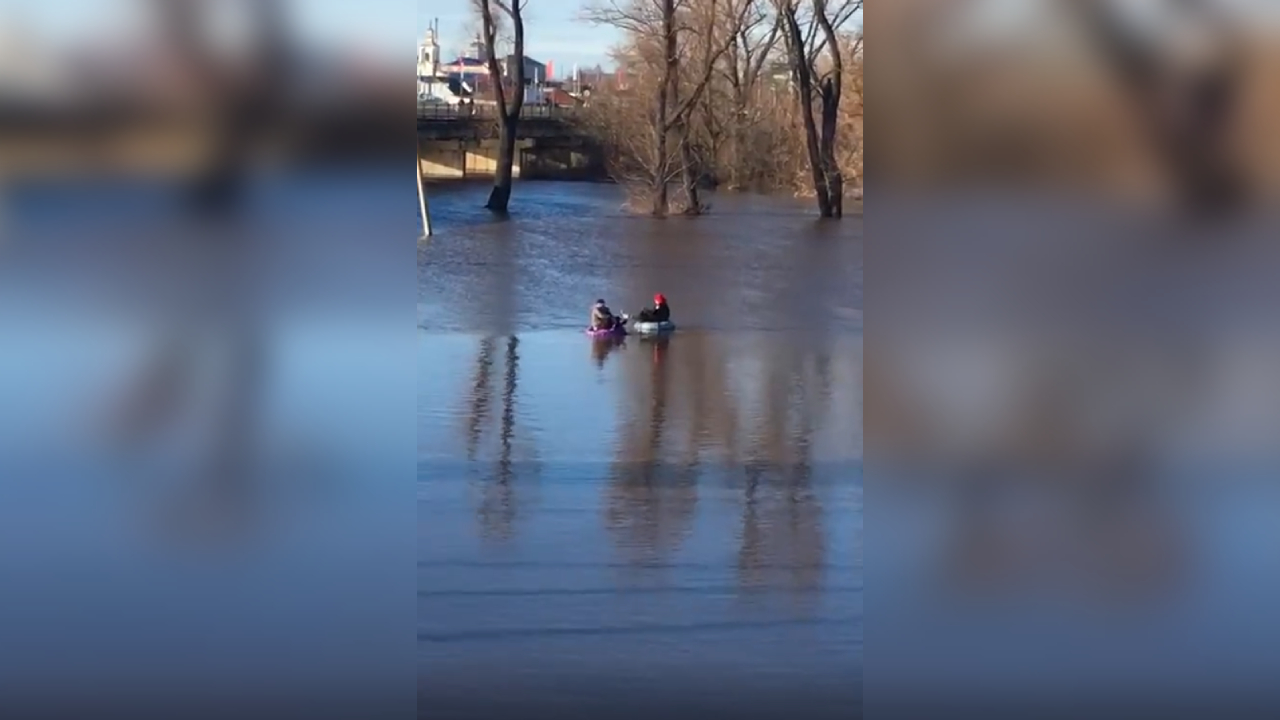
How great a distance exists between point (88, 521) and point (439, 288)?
4.56 meters

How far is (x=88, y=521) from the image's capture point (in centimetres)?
334

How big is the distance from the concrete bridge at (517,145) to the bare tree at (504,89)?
7cm

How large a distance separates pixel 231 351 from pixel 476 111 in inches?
230

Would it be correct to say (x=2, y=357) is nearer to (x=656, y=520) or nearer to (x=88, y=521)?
(x=88, y=521)

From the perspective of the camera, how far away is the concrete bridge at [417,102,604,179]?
8.29 m

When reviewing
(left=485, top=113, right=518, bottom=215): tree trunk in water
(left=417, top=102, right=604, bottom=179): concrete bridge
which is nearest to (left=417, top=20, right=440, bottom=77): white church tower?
(left=417, top=102, right=604, bottom=179): concrete bridge

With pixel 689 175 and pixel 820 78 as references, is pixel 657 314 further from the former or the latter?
pixel 689 175

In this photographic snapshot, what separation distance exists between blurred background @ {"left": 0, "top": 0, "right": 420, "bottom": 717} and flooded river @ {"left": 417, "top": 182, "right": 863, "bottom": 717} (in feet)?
0.87

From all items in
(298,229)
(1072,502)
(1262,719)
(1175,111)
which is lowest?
(1262,719)

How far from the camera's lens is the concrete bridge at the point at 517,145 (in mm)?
8289

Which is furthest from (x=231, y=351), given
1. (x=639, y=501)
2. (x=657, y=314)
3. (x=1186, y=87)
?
(x=657, y=314)

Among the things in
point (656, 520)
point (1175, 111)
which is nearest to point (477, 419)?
point (656, 520)

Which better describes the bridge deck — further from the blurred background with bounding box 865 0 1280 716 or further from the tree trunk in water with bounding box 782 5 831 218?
the blurred background with bounding box 865 0 1280 716

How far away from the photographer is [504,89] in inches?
376
